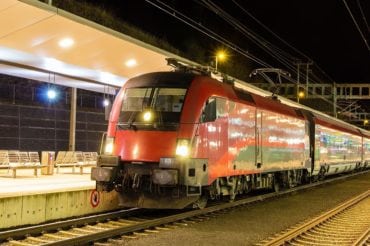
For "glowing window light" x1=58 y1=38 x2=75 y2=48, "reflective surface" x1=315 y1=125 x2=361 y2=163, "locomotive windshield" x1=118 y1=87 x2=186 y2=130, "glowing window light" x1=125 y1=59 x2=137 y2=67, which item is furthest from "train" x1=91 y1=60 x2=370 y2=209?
"reflective surface" x1=315 y1=125 x2=361 y2=163

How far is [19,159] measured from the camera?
17266 millimetres

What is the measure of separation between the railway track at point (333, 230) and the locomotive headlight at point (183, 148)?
2.63m

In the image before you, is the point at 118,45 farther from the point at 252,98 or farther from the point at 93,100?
the point at 93,100

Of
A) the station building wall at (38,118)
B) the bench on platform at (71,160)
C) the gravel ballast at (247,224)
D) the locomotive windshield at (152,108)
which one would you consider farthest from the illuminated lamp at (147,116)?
the station building wall at (38,118)

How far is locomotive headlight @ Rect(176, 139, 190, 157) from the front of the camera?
11523mm

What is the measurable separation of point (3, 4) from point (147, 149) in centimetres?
450

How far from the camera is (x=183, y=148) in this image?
11555mm

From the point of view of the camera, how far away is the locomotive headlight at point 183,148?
11523 mm

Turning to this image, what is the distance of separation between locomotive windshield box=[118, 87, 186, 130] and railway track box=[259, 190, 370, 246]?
3.48 meters

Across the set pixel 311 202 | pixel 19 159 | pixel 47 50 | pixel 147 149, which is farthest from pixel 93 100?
pixel 147 149

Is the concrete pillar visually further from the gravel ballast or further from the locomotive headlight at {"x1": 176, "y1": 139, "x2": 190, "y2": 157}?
the locomotive headlight at {"x1": 176, "y1": 139, "x2": 190, "y2": 157}

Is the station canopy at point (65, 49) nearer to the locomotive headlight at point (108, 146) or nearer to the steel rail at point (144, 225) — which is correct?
the locomotive headlight at point (108, 146)

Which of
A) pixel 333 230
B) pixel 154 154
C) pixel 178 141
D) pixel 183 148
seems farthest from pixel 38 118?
pixel 333 230

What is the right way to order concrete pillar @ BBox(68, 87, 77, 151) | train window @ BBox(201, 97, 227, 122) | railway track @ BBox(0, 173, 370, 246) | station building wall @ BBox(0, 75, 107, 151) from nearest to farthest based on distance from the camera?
railway track @ BBox(0, 173, 370, 246) < train window @ BBox(201, 97, 227, 122) < station building wall @ BBox(0, 75, 107, 151) < concrete pillar @ BBox(68, 87, 77, 151)
